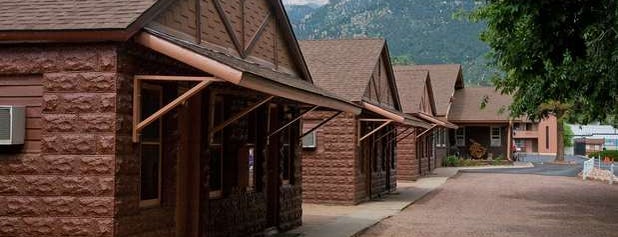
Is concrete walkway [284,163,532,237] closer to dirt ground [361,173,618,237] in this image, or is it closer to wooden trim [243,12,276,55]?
dirt ground [361,173,618,237]

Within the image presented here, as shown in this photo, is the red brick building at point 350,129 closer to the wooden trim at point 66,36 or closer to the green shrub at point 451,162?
the wooden trim at point 66,36

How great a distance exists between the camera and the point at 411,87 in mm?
35094

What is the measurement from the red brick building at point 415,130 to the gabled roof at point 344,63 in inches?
234

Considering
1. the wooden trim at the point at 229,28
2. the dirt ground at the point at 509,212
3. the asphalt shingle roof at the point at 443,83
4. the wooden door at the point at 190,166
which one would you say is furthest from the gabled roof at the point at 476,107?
the wooden door at the point at 190,166

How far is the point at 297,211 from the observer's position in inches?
590

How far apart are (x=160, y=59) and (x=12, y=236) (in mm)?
2632

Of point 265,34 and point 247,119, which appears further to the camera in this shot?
point 265,34

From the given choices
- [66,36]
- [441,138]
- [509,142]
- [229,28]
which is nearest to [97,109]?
[66,36]

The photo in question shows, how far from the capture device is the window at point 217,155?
1077 centimetres

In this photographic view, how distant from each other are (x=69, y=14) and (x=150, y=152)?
193cm

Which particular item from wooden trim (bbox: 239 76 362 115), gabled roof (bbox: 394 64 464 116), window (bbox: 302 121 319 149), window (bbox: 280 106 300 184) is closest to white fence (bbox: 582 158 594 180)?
gabled roof (bbox: 394 64 464 116)

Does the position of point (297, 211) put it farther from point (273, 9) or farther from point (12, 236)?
point (12, 236)

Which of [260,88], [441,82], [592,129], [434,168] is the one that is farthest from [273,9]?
[592,129]

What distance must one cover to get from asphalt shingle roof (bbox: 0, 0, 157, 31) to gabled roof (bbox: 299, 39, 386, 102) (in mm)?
12436
